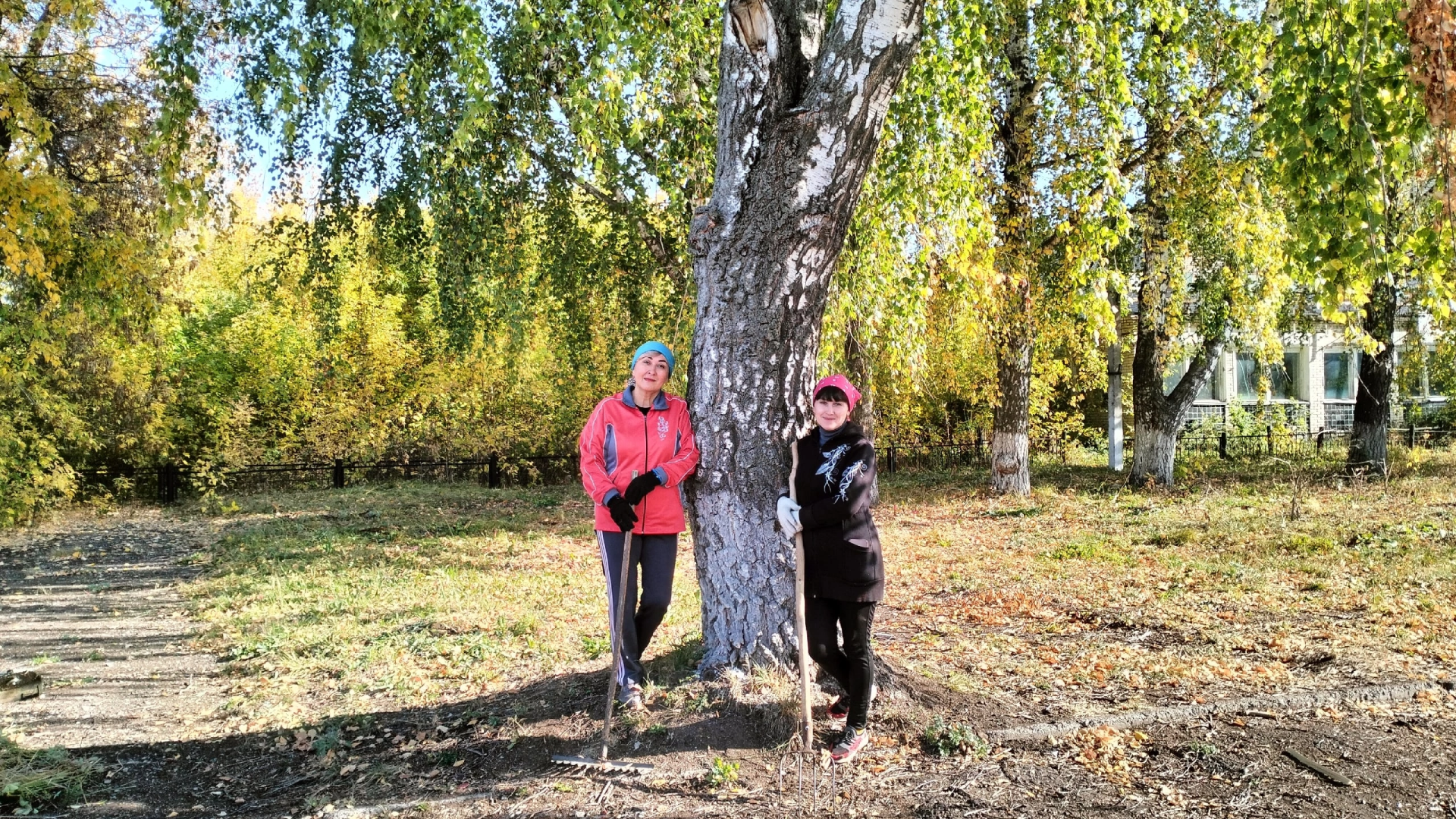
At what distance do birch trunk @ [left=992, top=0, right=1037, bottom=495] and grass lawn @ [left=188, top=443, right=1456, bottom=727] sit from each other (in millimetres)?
1222

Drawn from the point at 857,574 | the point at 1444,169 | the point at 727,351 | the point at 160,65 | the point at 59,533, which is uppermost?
the point at 160,65

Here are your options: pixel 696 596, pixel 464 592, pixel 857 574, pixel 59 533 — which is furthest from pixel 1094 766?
pixel 59 533

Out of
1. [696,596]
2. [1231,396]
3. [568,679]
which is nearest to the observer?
[568,679]

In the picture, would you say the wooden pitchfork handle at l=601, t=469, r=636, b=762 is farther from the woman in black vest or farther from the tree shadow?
the woman in black vest

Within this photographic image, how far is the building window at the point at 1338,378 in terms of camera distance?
28406mm

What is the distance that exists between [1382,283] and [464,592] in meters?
13.2

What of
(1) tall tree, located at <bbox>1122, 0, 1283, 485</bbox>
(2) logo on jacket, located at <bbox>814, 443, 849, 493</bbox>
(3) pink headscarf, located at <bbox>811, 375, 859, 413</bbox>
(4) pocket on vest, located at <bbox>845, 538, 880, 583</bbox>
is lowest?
(4) pocket on vest, located at <bbox>845, 538, 880, 583</bbox>

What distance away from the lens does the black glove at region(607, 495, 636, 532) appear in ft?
13.2

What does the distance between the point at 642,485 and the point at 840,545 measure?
0.91 m

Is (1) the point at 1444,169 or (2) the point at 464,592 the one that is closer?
(1) the point at 1444,169

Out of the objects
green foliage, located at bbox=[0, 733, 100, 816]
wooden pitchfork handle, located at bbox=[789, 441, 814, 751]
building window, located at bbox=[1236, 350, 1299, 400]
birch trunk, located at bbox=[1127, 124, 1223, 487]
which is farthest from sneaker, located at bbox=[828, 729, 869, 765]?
building window, located at bbox=[1236, 350, 1299, 400]

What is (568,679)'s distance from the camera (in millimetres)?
4773

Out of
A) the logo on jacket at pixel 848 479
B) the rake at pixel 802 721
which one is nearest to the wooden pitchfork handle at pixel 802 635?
the rake at pixel 802 721

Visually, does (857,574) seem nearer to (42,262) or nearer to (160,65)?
(160,65)
